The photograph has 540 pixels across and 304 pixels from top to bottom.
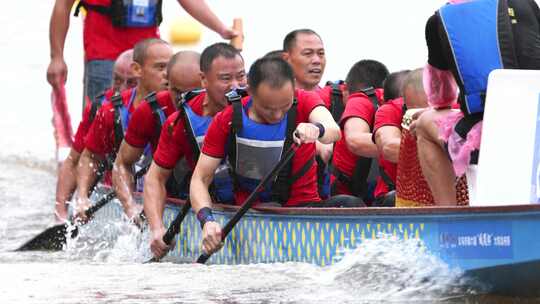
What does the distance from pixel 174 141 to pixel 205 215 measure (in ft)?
2.77

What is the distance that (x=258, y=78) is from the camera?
6602mm

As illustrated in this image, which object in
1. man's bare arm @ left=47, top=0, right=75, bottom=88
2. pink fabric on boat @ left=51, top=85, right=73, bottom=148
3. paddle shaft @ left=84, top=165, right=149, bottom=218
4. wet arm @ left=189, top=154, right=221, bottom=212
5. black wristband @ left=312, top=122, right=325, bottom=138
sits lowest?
paddle shaft @ left=84, top=165, right=149, bottom=218

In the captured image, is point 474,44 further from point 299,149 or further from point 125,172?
point 125,172

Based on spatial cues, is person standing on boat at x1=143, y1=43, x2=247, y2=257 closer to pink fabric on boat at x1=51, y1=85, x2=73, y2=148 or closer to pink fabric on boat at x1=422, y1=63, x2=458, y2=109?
pink fabric on boat at x1=422, y1=63, x2=458, y2=109

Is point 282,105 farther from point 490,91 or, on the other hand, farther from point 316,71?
point 316,71

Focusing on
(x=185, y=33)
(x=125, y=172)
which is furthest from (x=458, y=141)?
(x=185, y=33)

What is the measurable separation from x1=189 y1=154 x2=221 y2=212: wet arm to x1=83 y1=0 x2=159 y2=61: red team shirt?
11.7ft

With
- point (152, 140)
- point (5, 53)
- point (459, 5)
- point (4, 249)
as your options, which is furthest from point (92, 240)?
point (5, 53)

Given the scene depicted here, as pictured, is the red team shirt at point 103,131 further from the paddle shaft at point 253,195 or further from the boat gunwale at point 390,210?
the paddle shaft at point 253,195

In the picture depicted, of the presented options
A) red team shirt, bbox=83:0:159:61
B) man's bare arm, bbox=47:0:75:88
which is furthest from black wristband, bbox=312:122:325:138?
red team shirt, bbox=83:0:159:61

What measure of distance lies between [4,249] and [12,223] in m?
1.60

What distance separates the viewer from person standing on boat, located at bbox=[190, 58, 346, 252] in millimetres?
6605

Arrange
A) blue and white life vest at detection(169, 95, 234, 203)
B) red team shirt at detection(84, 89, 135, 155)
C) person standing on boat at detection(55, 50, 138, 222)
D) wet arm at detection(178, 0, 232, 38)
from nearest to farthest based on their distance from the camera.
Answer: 1. blue and white life vest at detection(169, 95, 234, 203)
2. red team shirt at detection(84, 89, 135, 155)
3. person standing on boat at detection(55, 50, 138, 222)
4. wet arm at detection(178, 0, 232, 38)

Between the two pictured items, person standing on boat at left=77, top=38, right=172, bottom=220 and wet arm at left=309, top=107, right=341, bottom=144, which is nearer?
wet arm at left=309, top=107, right=341, bottom=144
